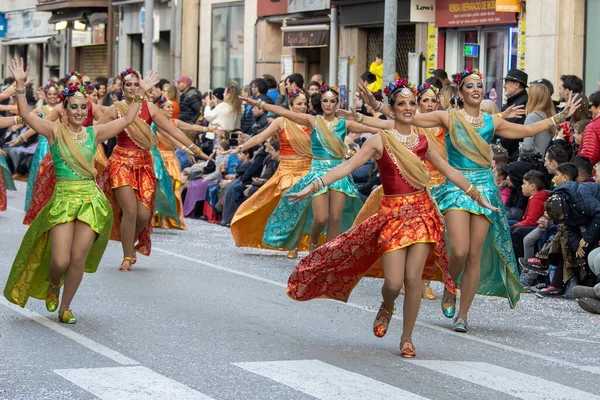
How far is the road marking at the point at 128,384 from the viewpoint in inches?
283

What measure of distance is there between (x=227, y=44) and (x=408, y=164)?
24.3 meters

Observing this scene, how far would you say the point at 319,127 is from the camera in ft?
44.5

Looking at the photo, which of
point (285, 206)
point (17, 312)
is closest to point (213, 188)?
point (285, 206)

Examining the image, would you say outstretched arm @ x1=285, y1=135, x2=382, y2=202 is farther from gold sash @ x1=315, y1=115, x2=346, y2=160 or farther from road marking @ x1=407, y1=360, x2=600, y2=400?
gold sash @ x1=315, y1=115, x2=346, y2=160

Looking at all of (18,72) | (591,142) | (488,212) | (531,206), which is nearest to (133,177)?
(18,72)

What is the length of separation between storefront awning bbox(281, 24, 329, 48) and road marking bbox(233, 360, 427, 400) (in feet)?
63.5

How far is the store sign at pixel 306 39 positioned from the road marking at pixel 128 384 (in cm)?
1973

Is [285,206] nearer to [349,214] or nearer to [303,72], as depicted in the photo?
[349,214]

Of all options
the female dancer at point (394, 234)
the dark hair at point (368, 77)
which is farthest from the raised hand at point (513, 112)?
the dark hair at point (368, 77)

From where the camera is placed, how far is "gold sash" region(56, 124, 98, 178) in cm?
991

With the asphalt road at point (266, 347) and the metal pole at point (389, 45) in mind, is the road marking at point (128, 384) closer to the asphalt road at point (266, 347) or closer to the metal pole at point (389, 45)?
the asphalt road at point (266, 347)

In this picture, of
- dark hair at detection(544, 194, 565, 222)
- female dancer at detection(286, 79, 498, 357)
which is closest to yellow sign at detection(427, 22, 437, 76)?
dark hair at detection(544, 194, 565, 222)

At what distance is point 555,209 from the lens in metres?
12.2

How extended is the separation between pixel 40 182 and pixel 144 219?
43.4 inches
